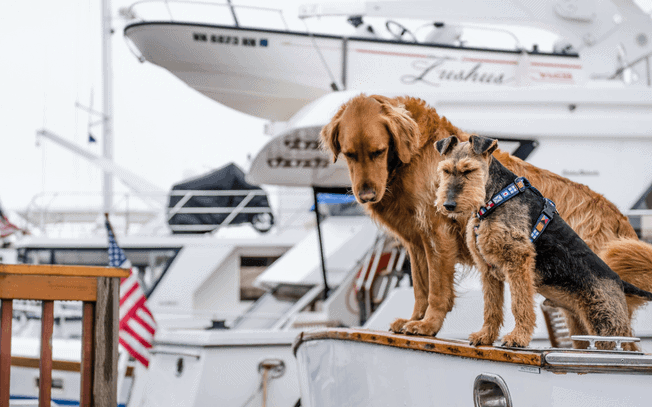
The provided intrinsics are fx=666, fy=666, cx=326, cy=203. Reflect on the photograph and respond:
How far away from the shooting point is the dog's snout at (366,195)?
231 centimetres

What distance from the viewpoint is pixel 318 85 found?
27.6 ft

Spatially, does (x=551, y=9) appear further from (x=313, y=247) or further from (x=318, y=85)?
(x=313, y=247)

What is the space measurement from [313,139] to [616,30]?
13.2 feet

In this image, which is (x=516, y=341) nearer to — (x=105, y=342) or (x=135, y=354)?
(x=105, y=342)

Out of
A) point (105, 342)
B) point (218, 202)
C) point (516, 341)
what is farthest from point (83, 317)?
point (218, 202)

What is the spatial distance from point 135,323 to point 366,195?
4885 mm

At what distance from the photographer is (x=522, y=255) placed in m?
2.10

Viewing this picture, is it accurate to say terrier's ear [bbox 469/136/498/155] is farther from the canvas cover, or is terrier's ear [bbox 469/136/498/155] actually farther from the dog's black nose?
the canvas cover

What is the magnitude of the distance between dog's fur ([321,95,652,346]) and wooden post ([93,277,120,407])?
1.49 meters

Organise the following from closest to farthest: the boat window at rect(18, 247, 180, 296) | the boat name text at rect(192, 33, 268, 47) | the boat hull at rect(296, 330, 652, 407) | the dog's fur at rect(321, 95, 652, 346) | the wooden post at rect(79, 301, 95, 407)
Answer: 1. the boat hull at rect(296, 330, 652, 407)
2. the dog's fur at rect(321, 95, 652, 346)
3. the wooden post at rect(79, 301, 95, 407)
4. the boat name text at rect(192, 33, 268, 47)
5. the boat window at rect(18, 247, 180, 296)

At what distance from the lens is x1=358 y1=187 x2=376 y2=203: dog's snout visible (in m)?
2.31

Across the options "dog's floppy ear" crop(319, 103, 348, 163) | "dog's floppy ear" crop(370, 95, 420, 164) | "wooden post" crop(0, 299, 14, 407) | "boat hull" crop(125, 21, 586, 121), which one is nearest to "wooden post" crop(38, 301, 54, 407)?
"wooden post" crop(0, 299, 14, 407)

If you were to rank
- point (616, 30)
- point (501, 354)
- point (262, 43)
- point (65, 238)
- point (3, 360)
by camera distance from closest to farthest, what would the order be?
point (501, 354), point (3, 360), point (616, 30), point (262, 43), point (65, 238)

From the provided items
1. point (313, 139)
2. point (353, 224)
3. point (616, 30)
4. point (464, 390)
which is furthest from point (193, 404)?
point (616, 30)
